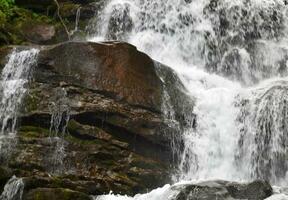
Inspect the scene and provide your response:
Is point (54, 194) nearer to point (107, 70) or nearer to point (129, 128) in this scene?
point (129, 128)

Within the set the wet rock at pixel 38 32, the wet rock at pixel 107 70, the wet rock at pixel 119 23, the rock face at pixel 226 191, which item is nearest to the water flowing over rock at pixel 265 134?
the wet rock at pixel 107 70

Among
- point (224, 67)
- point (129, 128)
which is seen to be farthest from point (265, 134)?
point (224, 67)

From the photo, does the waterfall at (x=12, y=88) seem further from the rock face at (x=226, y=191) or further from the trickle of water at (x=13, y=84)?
the rock face at (x=226, y=191)

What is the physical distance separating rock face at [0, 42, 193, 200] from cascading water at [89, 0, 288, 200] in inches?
42.0

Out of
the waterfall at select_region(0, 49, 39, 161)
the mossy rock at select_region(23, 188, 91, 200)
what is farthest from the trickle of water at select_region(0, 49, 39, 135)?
the mossy rock at select_region(23, 188, 91, 200)

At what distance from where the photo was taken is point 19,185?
39.9 feet

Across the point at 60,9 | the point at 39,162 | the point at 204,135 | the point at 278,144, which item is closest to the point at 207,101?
the point at 204,135

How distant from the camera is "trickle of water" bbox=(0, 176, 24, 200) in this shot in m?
12.1

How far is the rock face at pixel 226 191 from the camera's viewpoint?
10.3m

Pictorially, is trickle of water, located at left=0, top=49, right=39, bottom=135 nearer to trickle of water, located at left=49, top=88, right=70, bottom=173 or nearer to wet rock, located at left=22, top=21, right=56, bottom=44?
trickle of water, located at left=49, top=88, right=70, bottom=173

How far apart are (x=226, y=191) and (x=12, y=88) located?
7035mm

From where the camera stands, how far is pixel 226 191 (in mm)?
10383

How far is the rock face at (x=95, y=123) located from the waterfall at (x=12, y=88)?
22cm

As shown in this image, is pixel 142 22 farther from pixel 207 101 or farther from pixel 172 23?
pixel 207 101
